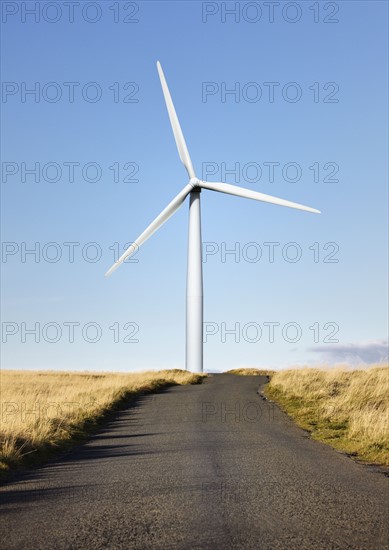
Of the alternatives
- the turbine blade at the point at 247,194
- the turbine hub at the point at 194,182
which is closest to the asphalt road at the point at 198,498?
the turbine blade at the point at 247,194

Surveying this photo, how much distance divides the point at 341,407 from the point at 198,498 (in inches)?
543

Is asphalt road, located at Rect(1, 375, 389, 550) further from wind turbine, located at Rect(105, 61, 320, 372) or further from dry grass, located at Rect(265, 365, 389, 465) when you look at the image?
wind turbine, located at Rect(105, 61, 320, 372)

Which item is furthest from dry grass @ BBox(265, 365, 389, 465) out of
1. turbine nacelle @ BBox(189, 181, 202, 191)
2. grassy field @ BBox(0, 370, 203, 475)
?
turbine nacelle @ BBox(189, 181, 202, 191)

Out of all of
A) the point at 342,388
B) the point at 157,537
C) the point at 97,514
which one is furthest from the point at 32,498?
the point at 342,388

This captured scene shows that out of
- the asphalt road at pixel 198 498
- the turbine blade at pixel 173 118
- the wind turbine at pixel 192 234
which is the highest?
the turbine blade at pixel 173 118

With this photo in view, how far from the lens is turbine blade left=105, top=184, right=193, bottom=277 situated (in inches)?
1838

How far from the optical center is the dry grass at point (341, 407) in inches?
572

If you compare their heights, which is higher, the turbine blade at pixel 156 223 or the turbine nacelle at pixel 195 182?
the turbine nacelle at pixel 195 182

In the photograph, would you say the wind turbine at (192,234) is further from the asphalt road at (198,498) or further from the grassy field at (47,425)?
the asphalt road at (198,498)

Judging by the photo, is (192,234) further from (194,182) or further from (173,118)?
(173,118)

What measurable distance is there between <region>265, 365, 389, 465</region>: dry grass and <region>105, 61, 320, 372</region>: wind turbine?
1065cm

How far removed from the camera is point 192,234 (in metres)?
49.6

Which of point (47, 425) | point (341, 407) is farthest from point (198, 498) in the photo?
point (341, 407)

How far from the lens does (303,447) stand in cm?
1457
